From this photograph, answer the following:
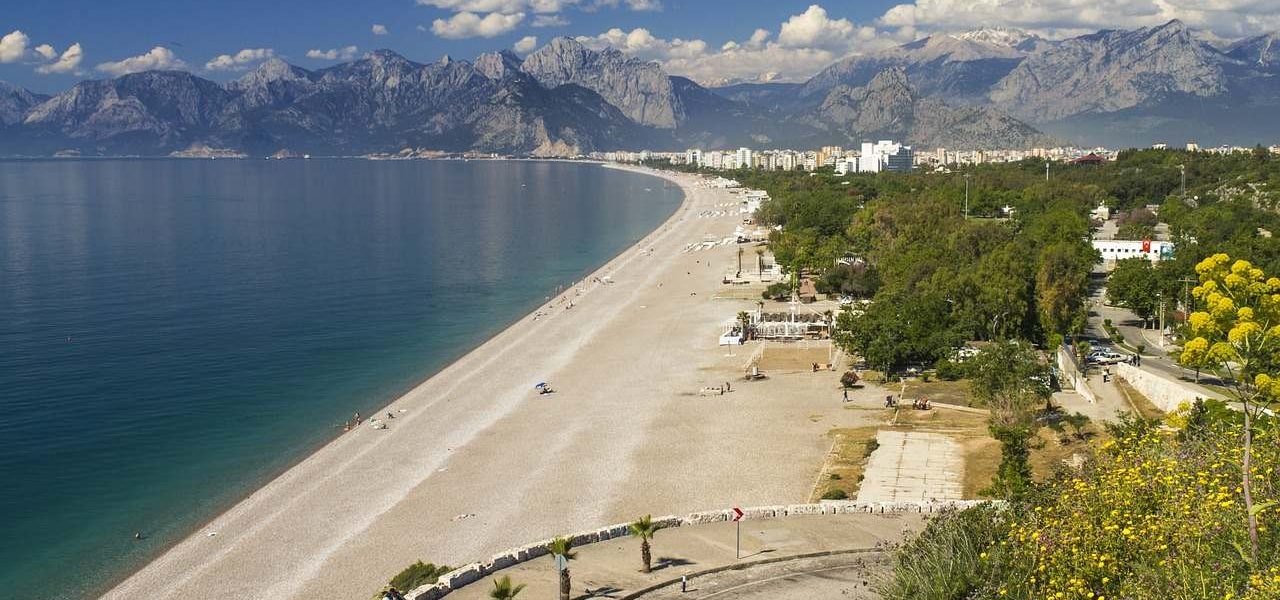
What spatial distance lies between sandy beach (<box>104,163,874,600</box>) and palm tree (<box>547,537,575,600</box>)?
17.5 ft

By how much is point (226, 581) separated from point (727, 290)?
5134 cm

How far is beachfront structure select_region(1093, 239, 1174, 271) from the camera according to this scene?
2862 inches

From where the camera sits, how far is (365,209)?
15412 cm

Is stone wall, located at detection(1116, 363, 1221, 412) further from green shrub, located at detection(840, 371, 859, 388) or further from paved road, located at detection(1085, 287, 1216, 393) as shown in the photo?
green shrub, located at detection(840, 371, 859, 388)

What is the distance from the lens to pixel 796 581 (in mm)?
21188

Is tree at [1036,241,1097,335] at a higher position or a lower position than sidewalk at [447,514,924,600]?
higher

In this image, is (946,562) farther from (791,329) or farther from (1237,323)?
(791,329)

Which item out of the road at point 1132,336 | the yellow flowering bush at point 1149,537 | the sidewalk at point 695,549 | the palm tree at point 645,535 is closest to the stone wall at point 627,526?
the sidewalk at point 695,549

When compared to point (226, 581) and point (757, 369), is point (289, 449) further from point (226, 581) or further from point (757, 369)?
point (757, 369)

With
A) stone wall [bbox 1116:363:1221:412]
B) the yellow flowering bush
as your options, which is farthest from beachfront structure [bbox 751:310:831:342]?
the yellow flowering bush

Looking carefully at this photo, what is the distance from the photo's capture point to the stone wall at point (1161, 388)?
3431 cm

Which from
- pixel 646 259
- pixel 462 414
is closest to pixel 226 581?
pixel 462 414

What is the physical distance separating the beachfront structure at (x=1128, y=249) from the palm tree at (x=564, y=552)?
59.7 m

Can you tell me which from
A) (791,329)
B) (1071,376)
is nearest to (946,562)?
(1071,376)
